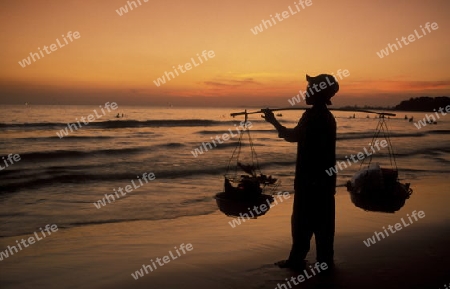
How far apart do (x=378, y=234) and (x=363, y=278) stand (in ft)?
7.29

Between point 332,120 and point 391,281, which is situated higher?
point 332,120

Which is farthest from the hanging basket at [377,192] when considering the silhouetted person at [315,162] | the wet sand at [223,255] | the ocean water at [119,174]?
the ocean water at [119,174]

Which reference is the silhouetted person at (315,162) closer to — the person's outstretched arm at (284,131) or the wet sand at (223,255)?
the person's outstretched arm at (284,131)

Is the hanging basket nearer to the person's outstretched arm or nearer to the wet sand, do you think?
the wet sand

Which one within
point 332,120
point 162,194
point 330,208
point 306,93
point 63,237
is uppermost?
point 162,194

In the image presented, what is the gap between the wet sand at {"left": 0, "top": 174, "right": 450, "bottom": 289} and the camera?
410 centimetres

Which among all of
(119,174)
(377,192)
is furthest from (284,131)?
(119,174)

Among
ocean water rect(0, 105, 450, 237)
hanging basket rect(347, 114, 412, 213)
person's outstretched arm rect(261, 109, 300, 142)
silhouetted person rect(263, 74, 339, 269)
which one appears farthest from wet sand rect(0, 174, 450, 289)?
person's outstretched arm rect(261, 109, 300, 142)

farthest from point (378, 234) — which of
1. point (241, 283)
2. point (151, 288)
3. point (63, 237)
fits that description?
point (63, 237)

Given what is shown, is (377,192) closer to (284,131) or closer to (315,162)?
(315,162)

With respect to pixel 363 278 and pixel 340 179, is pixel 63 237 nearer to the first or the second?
pixel 363 278

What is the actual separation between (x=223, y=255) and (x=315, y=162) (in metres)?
2.03

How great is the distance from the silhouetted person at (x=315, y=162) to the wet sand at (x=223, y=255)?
530 mm

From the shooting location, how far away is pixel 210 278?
422cm
